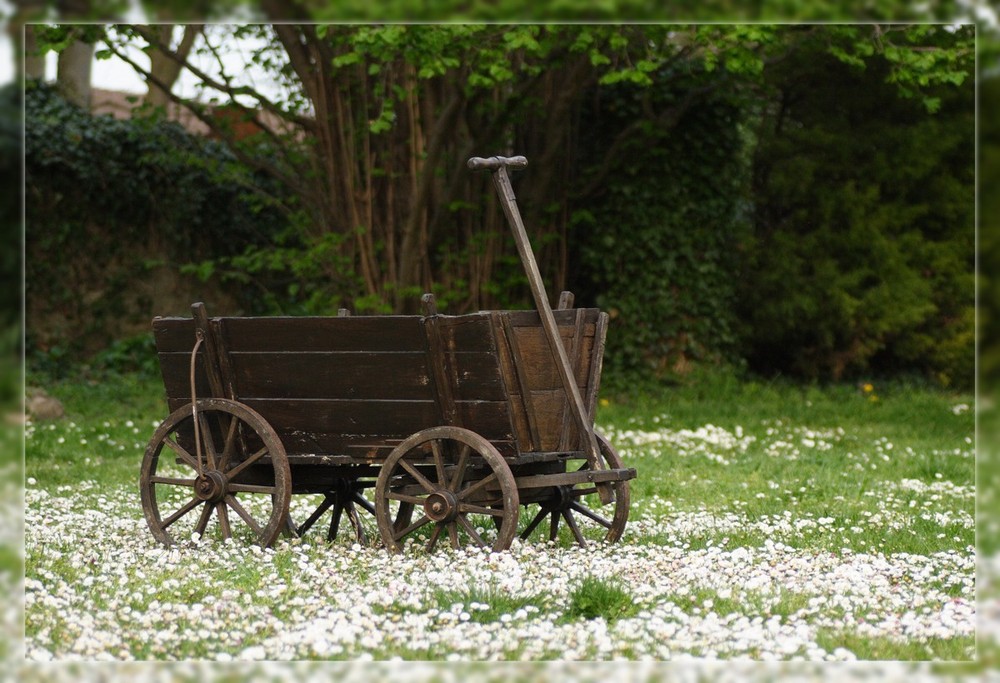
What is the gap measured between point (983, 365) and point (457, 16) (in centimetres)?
149

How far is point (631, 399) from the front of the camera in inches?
494

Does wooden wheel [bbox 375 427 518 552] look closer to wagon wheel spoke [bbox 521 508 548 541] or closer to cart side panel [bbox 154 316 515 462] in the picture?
cart side panel [bbox 154 316 515 462]

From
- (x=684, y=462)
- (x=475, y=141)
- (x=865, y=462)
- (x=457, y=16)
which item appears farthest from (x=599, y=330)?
(x=475, y=141)

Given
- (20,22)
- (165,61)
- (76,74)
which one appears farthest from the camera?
(76,74)

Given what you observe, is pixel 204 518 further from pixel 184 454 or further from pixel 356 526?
pixel 356 526

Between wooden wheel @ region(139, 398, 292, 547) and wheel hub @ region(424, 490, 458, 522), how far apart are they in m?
0.66

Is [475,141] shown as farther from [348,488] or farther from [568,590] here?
[568,590]

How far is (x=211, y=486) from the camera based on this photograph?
549 centimetres

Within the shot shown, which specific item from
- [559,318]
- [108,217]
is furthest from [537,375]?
[108,217]

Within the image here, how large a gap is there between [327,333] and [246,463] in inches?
29.1

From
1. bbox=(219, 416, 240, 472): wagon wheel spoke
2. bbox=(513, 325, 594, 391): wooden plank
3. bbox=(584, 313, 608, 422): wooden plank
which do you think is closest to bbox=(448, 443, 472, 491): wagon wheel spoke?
bbox=(513, 325, 594, 391): wooden plank

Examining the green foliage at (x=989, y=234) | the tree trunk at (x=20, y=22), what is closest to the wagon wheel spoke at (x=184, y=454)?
the tree trunk at (x=20, y=22)

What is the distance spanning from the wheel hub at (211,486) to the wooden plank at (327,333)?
60cm

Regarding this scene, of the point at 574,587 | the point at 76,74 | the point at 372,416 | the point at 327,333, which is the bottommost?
the point at 574,587
